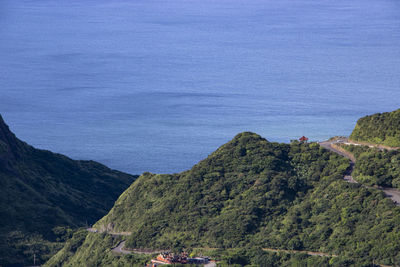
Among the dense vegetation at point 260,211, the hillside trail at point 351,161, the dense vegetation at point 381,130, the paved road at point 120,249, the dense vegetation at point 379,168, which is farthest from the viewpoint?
the dense vegetation at point 381,130

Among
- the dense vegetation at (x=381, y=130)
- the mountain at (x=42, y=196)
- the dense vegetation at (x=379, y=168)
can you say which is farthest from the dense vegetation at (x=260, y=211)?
the mountain at (x=42, y=196)

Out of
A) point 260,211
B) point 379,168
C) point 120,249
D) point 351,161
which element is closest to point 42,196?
point 120,249

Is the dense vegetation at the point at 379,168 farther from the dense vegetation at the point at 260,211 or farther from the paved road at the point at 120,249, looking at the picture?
the paved road at the point at 120,249

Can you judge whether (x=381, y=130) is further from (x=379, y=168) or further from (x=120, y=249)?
(x=120, y=249)

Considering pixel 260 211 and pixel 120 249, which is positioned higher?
pixel 260 211

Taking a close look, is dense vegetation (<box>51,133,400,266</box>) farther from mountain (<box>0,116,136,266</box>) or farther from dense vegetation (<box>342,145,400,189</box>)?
mountain (<box>0,116,136,266</box>)

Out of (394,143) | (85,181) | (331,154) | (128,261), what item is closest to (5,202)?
(85,181)

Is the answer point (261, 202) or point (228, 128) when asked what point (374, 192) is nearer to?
point (261, 202)
